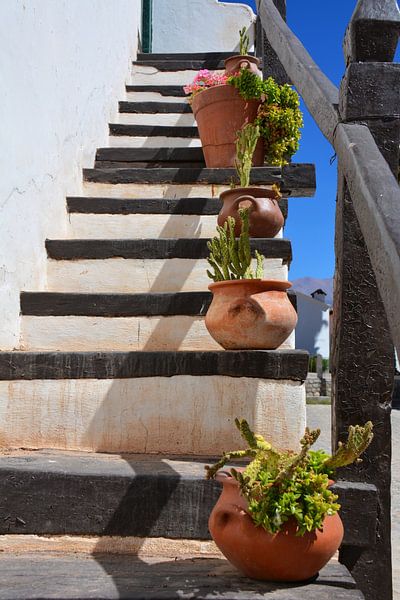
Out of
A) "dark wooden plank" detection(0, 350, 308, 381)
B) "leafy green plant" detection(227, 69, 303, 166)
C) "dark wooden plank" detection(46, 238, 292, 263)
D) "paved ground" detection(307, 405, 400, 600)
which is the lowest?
"paved ground" detection(307, 405, 400, 600)

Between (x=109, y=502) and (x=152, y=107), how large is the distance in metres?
3.76

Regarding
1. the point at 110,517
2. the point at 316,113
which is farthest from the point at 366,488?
the point at 316,113

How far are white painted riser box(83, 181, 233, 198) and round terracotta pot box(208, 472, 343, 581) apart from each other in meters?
2.31

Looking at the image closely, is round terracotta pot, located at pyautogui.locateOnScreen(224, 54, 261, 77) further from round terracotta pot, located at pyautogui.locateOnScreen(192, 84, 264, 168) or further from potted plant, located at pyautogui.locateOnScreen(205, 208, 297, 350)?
potted plant, located at pyautogui.locateOnScreen(205, 208, 297, 350)

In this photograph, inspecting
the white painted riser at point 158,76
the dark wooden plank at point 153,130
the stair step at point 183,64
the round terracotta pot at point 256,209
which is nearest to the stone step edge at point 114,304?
the round terracotta pot at point 256,209

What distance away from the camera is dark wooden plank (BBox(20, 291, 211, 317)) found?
264 centimetres

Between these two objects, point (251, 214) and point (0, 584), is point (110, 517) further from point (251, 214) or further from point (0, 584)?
point (251, 214)

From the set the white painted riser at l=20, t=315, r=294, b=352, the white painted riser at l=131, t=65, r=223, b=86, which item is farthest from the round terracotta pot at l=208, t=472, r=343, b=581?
the white painted riser at l=131, t=65, r=223, b=86

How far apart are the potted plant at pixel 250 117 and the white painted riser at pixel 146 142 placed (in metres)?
0.65

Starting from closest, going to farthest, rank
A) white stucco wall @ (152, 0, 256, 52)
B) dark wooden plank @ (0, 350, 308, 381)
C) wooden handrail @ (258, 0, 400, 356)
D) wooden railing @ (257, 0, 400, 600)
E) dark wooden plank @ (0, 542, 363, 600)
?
1. wooden handrail @ (258, 0, 400, 356)
2. dark wooden plank @ (0, 542, 363, 600)
3. wooden railing @ (257, 0, 400, 600)
4. dark wooden plank @ (0, 350, 308, 381)
5. white stucco wall @ (152, 0, 256, 52)

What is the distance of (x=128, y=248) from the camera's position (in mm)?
2957

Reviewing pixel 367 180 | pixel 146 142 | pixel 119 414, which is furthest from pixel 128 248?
pixel 146 142

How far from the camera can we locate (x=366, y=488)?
1817 millimetres

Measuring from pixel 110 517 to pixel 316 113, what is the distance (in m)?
1.49
